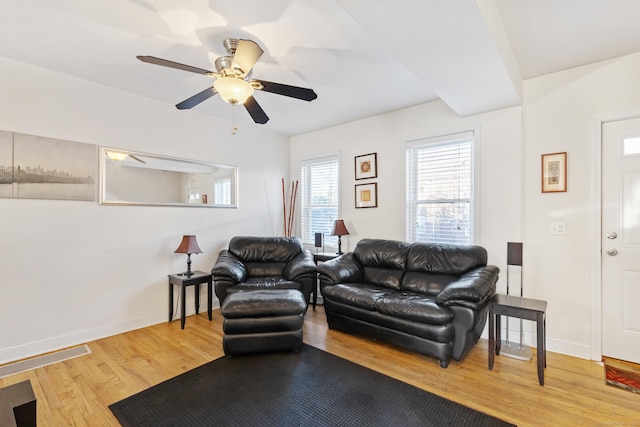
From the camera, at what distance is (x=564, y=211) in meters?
2.76

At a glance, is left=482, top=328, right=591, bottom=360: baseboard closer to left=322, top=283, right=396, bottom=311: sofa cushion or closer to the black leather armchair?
left=322, top=283, right=396, bottom=311: sofa cushion

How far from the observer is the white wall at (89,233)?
2.65 m

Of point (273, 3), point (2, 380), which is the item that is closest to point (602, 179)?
point (273, 3)

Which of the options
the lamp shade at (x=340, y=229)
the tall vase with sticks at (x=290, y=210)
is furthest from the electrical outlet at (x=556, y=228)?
the tall vase with sticks at (x=290, y=210)

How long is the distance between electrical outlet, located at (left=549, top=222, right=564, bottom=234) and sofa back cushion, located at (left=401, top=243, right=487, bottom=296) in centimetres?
60

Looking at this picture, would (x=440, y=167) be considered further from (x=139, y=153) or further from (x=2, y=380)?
(x=2, y=380)

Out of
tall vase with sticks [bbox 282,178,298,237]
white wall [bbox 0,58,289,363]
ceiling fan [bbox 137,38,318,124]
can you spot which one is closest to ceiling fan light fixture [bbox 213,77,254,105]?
ceiling fan [bbox 137,38,318,124]

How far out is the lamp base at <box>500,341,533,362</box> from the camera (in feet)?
8.66

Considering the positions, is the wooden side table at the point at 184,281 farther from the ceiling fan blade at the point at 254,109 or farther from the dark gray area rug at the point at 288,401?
the ceiling fan blade at the point at 254,109

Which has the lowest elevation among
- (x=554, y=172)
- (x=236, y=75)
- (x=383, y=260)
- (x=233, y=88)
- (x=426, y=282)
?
(x=426, y=282)

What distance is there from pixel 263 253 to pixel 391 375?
2244 mm

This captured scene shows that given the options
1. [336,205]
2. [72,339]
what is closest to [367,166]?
[336,205]

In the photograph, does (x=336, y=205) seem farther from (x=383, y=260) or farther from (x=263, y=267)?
(x=263, y=267)

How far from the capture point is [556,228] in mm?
2801
